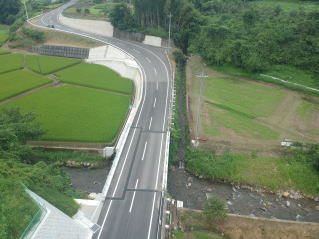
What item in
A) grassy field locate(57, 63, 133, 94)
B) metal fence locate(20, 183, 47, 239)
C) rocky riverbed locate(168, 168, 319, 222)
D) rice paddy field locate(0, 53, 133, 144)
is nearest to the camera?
metal fence locate(20, 183, 47, 239)

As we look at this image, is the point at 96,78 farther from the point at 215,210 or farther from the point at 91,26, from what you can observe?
the point at 215,210

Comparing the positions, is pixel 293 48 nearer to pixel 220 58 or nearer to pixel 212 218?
pixel 220 58

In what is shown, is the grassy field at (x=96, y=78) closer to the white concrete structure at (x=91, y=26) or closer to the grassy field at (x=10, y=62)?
the grassy field at (x=10, y=62)

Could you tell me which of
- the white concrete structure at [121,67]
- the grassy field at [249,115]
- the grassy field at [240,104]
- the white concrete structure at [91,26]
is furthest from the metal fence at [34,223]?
the white concrete structure at [91,26]

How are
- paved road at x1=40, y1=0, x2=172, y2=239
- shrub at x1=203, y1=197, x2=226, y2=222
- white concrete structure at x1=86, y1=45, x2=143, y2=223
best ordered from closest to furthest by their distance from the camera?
paved road at x1=40, y1=0, x2=172, y2=239
shrub at x1=203, y1=197, x2=226, y2=222
white concrete structure at x1=86, y1=45, x2=143, y2=223

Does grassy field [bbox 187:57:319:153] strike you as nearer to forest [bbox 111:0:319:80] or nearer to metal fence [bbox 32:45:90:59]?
forest [bbox 111:0:319:80]

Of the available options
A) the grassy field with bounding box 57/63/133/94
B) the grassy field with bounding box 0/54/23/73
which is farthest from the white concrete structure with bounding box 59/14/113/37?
the grassy field with bounding box 0/54/23/73

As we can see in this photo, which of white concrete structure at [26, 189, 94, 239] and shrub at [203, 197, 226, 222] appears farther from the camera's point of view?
shrub at [203, 197, 226, 222]

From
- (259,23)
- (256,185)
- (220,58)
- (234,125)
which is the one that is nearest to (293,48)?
(259,23)

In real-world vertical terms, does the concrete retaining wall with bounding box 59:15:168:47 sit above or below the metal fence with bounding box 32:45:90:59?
above

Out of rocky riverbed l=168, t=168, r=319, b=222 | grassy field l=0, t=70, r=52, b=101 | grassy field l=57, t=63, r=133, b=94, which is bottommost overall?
rocky riverbed l=168, t=168, r=319, b=222
